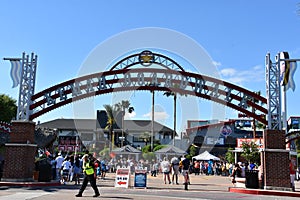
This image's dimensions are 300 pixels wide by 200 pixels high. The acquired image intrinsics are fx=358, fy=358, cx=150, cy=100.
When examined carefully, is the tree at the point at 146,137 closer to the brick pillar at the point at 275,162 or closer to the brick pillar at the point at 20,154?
the brick pillar at the point at 20,154

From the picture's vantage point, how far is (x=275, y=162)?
16812mm

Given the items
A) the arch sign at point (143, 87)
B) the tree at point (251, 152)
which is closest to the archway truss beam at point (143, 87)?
the arch sign at point (143, 87)

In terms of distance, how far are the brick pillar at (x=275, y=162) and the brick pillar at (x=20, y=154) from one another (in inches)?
456

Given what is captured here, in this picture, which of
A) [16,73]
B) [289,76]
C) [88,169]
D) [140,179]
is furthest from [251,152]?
[88,169]

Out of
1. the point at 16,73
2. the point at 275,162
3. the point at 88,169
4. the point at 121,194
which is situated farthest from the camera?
the point at 16,73

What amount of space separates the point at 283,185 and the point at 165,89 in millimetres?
8116

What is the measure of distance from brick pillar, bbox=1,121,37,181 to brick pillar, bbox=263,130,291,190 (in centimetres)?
1158

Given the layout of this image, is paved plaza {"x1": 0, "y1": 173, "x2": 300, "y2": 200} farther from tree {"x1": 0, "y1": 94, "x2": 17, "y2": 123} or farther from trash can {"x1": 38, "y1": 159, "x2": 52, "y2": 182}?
tree {"x1": 0, "y1": 94, "x2": 17, "y2": 123}

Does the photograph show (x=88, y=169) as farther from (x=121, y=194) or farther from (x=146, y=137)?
(x=146, y=137)

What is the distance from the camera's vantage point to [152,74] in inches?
815

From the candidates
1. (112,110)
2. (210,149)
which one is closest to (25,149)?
(210,149)

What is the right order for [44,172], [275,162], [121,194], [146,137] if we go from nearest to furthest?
[121,194], [275,162], [44,172], [146,137]

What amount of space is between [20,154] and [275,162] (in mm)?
12401

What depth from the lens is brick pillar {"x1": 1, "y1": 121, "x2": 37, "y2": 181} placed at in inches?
695
